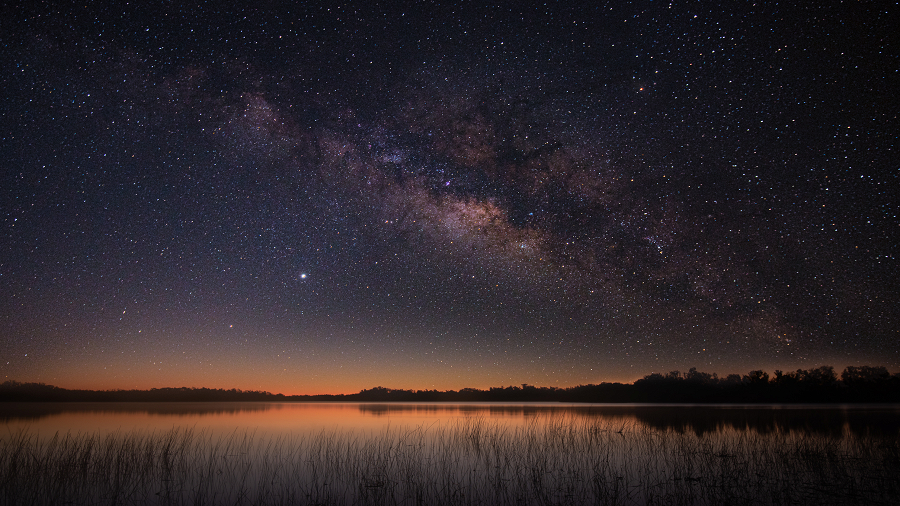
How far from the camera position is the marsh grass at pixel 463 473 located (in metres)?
8.24

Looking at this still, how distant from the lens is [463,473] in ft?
34.6

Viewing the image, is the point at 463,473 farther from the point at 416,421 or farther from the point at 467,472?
the point at 416,421

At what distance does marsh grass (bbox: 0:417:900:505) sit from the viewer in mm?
8242

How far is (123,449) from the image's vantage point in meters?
12.5

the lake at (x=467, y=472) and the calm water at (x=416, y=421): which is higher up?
the lake at (x=467, y=472)

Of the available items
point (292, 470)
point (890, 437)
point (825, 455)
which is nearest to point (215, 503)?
point (292, 470)

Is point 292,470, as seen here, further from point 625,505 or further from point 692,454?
point 692,454

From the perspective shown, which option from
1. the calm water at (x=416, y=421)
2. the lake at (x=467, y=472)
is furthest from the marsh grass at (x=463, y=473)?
the calm water at (x=416, y=421)

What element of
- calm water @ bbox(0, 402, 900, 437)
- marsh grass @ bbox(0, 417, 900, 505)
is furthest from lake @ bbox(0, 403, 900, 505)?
calm water @ bbox(0, 402, 900, 437)

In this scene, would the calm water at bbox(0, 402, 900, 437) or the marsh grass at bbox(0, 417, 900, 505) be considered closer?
the marsh grass at bbox(0, 417, 900, 505)

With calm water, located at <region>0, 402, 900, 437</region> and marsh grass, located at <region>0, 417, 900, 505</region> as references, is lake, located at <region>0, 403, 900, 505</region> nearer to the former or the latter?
marsh grass, located at <region>0, 417, 900, 505</region>

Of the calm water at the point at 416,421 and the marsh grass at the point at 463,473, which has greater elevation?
the marsh grass at the point at 463,473

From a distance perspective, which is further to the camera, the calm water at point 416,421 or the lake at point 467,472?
the calm water at point 416,421

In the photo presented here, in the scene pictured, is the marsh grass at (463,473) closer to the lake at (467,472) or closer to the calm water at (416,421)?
the lake at (467,472)
